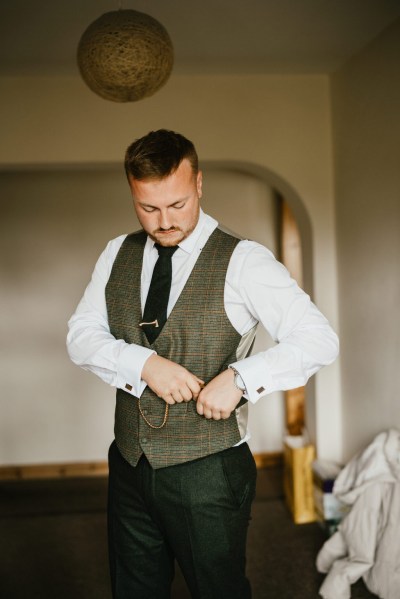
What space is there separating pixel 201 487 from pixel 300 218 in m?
2.39

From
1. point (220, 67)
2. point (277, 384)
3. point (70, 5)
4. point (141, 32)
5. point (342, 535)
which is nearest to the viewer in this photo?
point (277, 384)

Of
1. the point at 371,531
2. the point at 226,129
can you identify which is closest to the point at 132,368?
the point at 371,531

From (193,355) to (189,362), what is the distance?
20 millimetres

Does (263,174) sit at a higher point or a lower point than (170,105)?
lower

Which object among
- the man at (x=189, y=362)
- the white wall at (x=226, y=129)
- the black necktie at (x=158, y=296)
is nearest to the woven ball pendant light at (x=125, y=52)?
the man at (x=189, y=362)

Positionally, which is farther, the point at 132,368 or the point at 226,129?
the point at 226,129

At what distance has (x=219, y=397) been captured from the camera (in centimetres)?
140

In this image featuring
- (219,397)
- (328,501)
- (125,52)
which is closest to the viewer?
A: (219,397)

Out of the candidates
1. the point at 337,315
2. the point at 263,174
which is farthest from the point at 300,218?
the point at 337,315

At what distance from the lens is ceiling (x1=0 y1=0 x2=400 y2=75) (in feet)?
8.27

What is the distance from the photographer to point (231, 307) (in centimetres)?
152

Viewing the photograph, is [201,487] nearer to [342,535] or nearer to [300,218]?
[342,535]

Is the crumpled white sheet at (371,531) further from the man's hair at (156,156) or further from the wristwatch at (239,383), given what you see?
the man's hair at (156,156)

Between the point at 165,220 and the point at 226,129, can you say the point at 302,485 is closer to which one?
the point at 226,129
